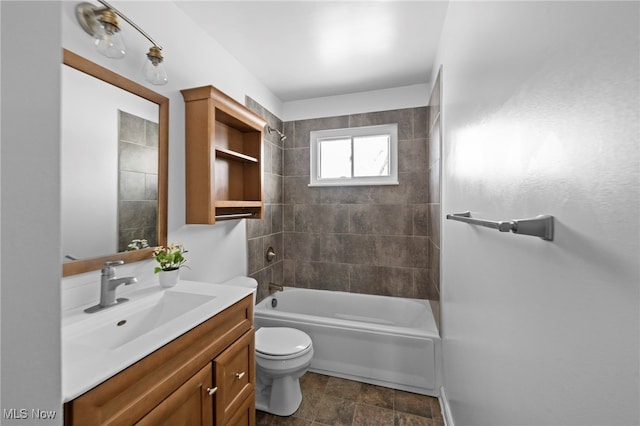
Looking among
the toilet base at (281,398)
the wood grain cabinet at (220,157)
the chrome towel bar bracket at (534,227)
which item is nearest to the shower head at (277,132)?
the wood grain cabinet at (220,157)

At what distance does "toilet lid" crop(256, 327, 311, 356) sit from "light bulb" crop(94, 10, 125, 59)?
1.77 metres

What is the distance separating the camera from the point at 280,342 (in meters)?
1.92

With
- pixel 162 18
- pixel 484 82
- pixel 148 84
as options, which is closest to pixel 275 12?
pixel 162 18

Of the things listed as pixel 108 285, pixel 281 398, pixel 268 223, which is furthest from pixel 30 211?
pixel 268 223

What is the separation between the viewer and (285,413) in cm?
184

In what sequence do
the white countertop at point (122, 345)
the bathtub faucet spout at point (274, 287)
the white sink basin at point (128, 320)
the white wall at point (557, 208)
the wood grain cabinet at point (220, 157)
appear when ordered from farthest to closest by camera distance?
the bathtub faucet spout at point (274, 287) → the wood grain cabinet at point (220, 157) → the white sink basin at point (128, 320) → the white countertop at point (122, 345) → the white wall at point (557, 208)

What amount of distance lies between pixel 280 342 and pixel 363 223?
147cm

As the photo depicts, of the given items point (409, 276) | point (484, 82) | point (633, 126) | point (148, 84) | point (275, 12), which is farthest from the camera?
point (409, 276)

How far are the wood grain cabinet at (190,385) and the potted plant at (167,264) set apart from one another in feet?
1.34

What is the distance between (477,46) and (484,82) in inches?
8.4

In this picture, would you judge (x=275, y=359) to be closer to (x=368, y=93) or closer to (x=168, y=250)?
(x=168, y=250)

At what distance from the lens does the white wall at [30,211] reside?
11.9 inches

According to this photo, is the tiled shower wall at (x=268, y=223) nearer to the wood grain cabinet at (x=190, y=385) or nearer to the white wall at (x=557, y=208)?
the wood grain cabinet at (x=190, y=385)

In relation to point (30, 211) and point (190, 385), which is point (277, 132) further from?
point (30, 211)
